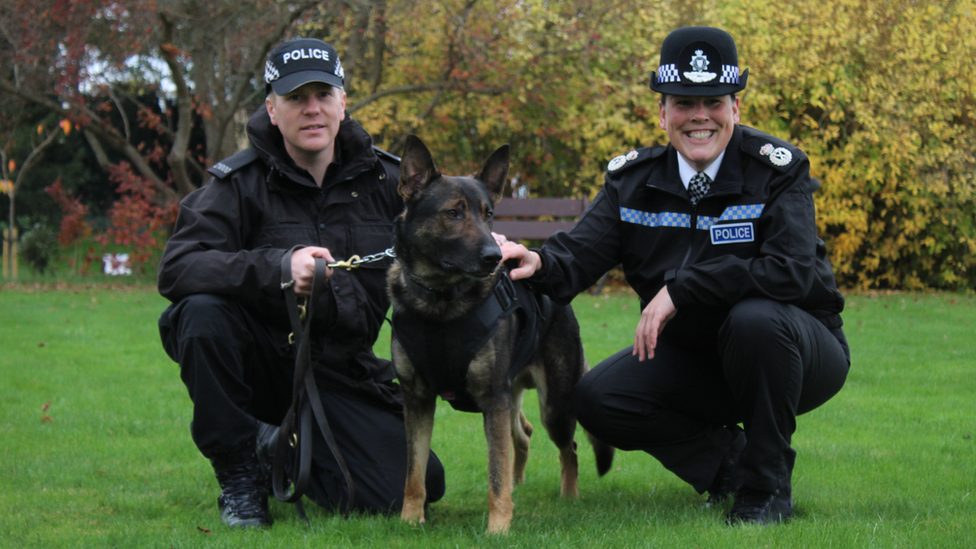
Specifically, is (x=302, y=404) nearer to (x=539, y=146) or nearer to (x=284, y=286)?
(x=284, y=286)

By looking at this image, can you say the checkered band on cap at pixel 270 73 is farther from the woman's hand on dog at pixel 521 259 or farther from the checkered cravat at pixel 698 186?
the checkered cravat at pixel 698 186

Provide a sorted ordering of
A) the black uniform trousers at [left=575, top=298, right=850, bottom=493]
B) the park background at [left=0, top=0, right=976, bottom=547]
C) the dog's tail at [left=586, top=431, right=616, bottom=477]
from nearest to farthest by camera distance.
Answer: the black uniform trousers at [left=575, top=298, right=850, bottom=493] → the dog's tail at [left=586, top=431, right=616, bottom=477] → the park background at [left=0, top=0, right=976, bottom=547]

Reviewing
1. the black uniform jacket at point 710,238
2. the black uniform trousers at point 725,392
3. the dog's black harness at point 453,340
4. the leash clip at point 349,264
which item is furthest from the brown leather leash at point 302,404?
the black uniform trousers at point 725,392

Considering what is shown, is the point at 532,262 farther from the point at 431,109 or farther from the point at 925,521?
the point at 431,109

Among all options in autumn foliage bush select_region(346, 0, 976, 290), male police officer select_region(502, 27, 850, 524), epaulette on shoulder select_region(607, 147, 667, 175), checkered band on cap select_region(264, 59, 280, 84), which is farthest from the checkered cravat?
autumn foliage bush select_region(346, 0, 976, 290)

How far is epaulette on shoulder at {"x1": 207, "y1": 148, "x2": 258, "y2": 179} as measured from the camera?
11.5 ft

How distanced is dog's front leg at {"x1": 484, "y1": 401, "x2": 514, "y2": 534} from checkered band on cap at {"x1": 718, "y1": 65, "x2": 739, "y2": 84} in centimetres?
149

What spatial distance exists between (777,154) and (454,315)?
1.39 metres

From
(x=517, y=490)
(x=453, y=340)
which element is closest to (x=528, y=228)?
(x=517, y=490)

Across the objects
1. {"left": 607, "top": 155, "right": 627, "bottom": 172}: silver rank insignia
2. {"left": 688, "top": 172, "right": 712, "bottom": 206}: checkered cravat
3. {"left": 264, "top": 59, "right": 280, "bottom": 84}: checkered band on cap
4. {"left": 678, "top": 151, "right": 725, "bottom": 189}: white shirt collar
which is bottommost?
{"left": 688, "top": 172, "right": 712, "bottom": 206}: checkered cravat

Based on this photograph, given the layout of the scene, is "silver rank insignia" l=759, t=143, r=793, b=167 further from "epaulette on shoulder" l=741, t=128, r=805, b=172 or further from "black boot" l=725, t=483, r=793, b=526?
"black boot" l=725, t=483, r=793, b=526

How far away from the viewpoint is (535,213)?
11.5 meters

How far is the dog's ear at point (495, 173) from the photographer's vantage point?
10.8ft

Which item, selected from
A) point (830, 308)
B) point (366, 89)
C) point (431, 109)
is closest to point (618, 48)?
point (431, 109)
